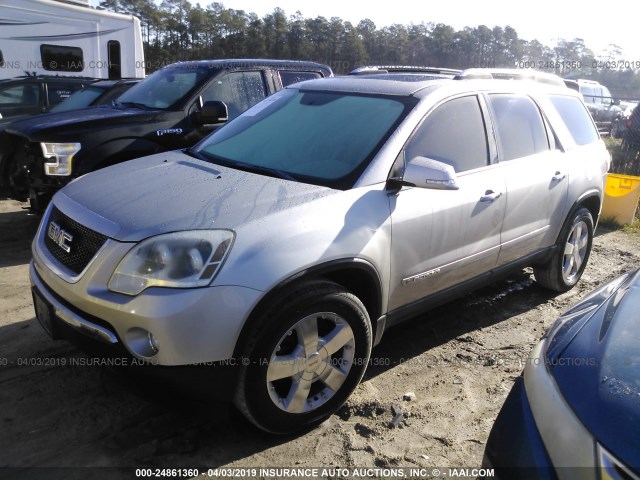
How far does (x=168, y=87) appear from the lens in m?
6.20

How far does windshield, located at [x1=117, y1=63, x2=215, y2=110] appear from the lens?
19.6ft

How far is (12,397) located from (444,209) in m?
2.64

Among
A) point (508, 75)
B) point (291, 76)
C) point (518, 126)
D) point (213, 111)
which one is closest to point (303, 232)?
point (518, 126)

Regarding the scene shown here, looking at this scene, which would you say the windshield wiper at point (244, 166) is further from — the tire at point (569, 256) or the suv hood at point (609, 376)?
the tire at point (569, 256)

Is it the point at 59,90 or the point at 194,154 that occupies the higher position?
the point at 59,90

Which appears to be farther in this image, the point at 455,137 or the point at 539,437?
the point at 455,137

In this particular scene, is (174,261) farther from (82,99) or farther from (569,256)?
(82,99)

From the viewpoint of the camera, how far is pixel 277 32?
25922 millimetres

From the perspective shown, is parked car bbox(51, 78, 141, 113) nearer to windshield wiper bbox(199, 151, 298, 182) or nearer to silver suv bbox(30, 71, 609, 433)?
silver suv bbox(30, 71, 609, 433)

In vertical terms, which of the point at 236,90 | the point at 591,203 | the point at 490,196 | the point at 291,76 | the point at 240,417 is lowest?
the point at 240,417

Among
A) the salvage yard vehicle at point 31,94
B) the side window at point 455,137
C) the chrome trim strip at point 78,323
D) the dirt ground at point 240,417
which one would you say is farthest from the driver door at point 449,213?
the salvage yard vehicle at point 31,94

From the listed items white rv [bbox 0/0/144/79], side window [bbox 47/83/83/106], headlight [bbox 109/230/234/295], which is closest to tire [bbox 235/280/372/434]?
headlight [bbox 109/230/234/295]

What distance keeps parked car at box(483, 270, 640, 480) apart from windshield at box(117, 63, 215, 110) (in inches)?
187

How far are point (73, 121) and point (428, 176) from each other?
12.9 feet
